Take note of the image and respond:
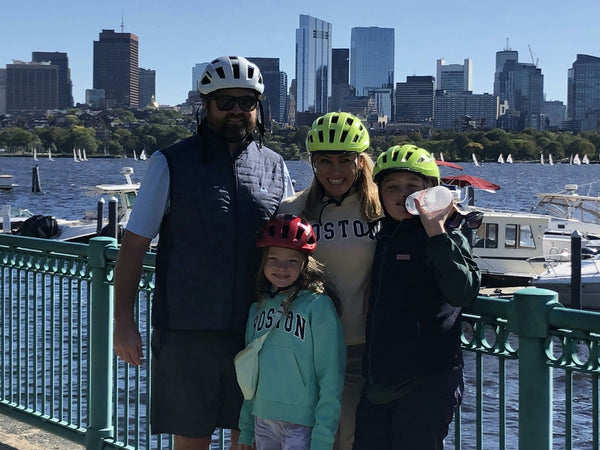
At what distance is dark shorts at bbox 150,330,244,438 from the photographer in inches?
165

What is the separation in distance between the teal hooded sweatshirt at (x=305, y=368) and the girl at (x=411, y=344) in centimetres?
14

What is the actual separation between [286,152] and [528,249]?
15132 centimetres

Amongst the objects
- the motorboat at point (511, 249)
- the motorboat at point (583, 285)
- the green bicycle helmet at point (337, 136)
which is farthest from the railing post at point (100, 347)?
the motorboat at point (511, 249)

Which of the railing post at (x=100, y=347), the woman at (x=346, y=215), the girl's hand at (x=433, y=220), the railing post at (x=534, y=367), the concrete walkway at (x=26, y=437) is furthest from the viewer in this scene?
the concrete walkway at (x=26, y=437)

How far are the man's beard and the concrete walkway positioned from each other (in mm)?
2809

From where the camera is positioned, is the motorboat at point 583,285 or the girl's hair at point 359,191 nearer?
the girl's hair at point 359,191

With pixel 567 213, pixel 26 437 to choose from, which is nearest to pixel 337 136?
pixel 26 437

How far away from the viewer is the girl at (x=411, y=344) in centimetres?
374

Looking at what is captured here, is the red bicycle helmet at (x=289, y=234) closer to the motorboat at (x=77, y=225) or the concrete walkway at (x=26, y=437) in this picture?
the concrete walkway at (x=26, y=437)

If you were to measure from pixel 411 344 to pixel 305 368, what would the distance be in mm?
489

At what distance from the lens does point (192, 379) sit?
4.20 metres

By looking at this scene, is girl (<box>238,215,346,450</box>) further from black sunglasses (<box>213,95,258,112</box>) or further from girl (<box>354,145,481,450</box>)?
black sunglasses (<box>213,95,258,112</box>)

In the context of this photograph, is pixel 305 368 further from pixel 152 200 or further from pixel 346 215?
pixel 152 200

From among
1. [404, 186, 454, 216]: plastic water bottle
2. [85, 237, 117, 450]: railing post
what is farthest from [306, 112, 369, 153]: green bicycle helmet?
[85, 237, 117, 450]: railing post
